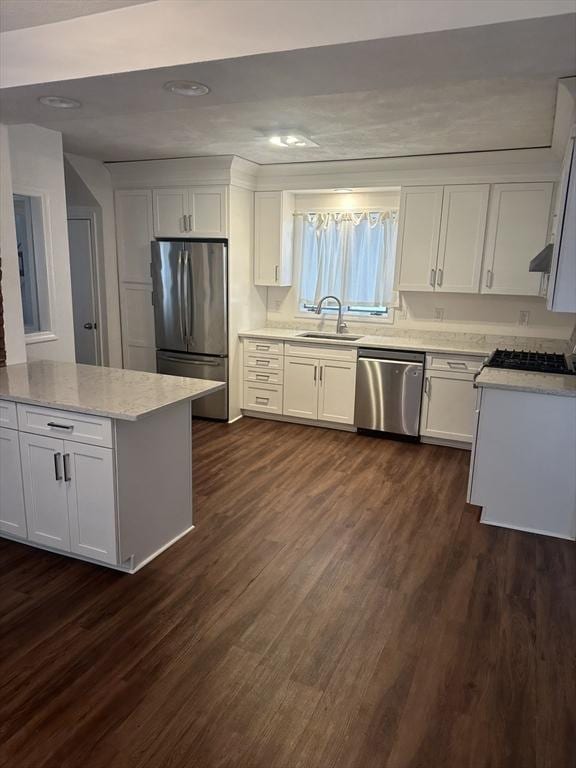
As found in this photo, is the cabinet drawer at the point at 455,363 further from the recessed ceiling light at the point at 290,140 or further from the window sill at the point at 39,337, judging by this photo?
the window sill at the point at 39,337

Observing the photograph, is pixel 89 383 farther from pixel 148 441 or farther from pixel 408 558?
pixel 408 558

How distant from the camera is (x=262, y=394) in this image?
5258 millimetres

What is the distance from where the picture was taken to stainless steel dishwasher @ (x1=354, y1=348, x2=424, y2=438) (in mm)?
4570

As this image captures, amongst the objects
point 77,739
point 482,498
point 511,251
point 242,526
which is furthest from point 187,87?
point 511,251

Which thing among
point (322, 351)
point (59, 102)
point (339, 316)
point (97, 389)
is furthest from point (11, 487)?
point (339, 316)

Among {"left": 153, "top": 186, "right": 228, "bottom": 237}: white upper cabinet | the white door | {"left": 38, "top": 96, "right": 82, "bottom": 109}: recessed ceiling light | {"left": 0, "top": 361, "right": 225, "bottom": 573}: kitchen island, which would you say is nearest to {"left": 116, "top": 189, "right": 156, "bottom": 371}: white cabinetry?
{"left": 153, "top": 186, "right": 228, "bottom": 237}: white upper cabinet

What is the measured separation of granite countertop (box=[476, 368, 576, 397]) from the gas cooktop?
99 millimetres

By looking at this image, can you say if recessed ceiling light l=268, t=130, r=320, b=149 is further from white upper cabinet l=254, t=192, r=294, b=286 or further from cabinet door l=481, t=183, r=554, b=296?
cabinet door l=481, t=183, r=554, b=296

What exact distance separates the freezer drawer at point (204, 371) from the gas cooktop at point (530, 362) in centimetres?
250

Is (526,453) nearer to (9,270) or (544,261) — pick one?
(544,261)

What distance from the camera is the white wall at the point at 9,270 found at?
3.18 m

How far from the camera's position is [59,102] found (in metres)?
2.60

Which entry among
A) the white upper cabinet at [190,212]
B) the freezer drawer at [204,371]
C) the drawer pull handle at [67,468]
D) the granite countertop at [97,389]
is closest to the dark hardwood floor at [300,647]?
the drawer pull handle at [67,468]

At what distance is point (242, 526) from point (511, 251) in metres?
3.10
